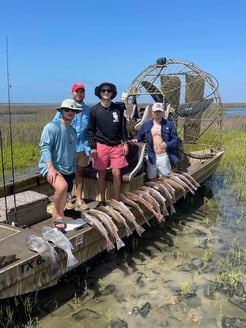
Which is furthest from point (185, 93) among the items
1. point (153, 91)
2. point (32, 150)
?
point (32, 150)

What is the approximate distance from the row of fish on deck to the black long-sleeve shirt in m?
0.91

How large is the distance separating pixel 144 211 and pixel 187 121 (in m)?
5.61

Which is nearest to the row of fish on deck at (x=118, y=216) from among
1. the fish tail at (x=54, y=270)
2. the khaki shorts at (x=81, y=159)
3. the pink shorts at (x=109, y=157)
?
the fish tail at (x=54, y=270)

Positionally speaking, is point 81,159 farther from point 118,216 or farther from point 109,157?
point 118,216

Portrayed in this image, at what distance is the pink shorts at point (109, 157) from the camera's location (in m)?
5.32

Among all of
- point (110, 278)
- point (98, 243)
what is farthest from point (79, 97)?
point (110, 278)

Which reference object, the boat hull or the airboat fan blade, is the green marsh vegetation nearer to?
the airboat fan blade

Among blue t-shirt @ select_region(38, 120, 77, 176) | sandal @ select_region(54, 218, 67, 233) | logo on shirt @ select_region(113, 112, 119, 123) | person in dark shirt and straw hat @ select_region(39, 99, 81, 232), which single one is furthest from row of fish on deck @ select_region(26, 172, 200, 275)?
logo on shirt @ select_region(113, 112, 119, 123)

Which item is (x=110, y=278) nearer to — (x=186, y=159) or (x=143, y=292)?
(x=143, y=292)

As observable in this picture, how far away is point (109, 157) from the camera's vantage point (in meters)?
5.39

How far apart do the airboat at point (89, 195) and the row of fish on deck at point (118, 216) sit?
51 millimetres

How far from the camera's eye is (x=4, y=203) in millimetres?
4547

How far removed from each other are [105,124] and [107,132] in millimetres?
129

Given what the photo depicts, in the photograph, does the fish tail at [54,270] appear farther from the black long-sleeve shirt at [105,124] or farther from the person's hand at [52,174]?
the black long-sleeve shirt at [105,124]
